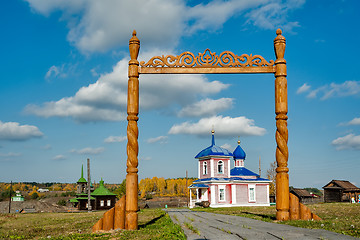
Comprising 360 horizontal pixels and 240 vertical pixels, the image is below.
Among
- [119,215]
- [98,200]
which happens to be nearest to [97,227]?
[119,215]

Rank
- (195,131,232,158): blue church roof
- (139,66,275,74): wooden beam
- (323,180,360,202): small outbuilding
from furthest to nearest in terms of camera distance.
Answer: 1. (323,180,360,202): small outbuilding
2. (195,131,232,158): blue church roof
3. (139,66,275,74): wooden beam

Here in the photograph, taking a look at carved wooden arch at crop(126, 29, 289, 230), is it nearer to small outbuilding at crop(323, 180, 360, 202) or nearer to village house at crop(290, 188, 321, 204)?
small outbuilding at crop(323, 180, 360, 202)

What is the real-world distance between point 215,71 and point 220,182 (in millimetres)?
23649

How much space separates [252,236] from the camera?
19.8 ft

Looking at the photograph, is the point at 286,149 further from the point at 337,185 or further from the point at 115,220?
the point at 337,185

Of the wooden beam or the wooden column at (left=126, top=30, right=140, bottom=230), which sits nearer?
the wooden column at (left=126, top=30, right=140, bottom=230)

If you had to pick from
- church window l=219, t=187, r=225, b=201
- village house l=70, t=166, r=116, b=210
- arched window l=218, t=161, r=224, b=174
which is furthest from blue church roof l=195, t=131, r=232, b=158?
village house l=70, t=166, r=116, b=210

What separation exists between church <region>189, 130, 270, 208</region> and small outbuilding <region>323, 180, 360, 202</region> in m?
9.52

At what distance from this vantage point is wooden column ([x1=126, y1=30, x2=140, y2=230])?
8438 mm

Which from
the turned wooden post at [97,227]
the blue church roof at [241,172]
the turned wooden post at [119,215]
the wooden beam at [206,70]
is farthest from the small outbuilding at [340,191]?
the turned wooden post at [97,227]

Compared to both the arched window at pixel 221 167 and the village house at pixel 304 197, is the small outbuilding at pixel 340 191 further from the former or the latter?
the arched window at pixel 221 167

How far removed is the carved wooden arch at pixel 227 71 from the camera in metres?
8.80

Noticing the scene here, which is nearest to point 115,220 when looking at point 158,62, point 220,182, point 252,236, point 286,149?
point 252,236

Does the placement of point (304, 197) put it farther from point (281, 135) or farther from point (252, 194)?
point (281, 135)
